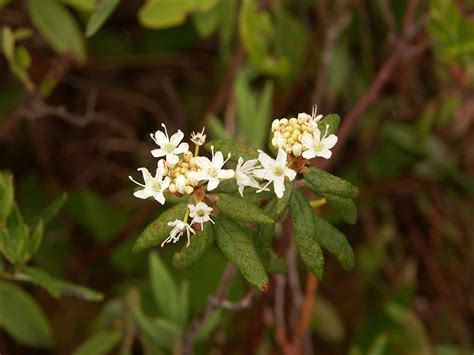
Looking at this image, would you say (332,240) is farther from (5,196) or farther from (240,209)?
(5,196)

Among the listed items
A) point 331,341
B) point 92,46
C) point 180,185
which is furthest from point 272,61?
point 180,185

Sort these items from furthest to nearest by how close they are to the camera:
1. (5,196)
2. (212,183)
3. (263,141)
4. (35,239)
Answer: (263,141)
(35,239)
(5,196)
(212,183)

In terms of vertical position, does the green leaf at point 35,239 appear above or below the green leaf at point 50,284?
above

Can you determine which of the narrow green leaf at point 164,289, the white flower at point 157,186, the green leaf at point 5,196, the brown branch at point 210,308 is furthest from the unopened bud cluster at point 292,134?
the narrow green leaf at point 164,289

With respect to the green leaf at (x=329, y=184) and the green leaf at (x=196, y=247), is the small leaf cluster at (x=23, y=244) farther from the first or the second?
the green leaf at (x=329, y=184)

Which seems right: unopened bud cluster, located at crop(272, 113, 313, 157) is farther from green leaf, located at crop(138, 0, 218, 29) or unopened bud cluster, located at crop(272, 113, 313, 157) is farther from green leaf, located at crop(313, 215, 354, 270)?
green leaf, located at crop(138, 0, 218, 29)

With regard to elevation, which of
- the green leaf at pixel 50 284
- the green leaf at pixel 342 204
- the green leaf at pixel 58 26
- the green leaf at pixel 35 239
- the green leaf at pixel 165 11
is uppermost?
the green leaf at pixel 58 26

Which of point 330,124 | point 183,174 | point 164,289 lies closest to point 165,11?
point 164,289
